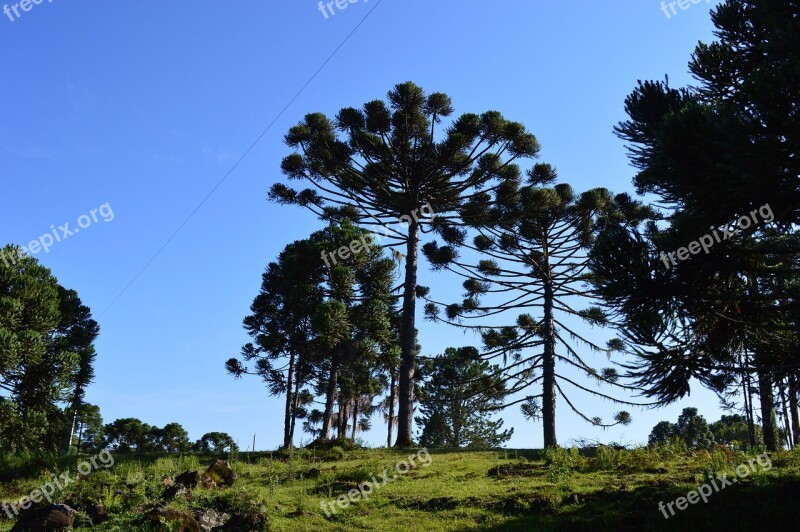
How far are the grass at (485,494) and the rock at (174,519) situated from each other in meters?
0.05

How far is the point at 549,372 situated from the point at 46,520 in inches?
623

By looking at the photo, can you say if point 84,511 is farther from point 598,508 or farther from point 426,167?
point 426,167

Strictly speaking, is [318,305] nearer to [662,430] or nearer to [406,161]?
[406,161]

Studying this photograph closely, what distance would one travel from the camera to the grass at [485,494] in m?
7.68

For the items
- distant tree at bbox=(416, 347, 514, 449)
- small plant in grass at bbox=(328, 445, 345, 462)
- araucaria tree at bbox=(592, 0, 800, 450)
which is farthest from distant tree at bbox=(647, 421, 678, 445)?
araucaria tree at bbox=(592, 0, 800, 450)

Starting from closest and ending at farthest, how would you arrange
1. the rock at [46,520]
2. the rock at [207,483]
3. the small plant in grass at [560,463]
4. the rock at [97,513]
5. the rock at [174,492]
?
the rock at [46,520], the rock at [97,513], the rock at [174,492], the small plant in grass at [560,463], the rock at [207,483]

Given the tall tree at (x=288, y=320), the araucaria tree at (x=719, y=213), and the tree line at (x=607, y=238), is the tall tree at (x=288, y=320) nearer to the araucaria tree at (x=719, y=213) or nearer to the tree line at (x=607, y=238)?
the tree line at (x=607, y=238)

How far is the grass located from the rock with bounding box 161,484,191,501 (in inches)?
6.4

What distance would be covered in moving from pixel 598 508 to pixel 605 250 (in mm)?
3436

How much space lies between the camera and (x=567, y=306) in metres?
22.0

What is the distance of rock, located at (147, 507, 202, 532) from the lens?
7620mm

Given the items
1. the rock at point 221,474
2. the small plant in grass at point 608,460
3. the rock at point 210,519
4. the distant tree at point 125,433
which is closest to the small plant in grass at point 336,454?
the rock at point 221,474

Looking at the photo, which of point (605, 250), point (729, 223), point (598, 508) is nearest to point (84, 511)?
point (598, 508)

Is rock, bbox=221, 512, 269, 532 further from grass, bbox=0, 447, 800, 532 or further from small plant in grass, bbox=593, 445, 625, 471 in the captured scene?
small plant in grass, bbox=593, 445, 625, 471
